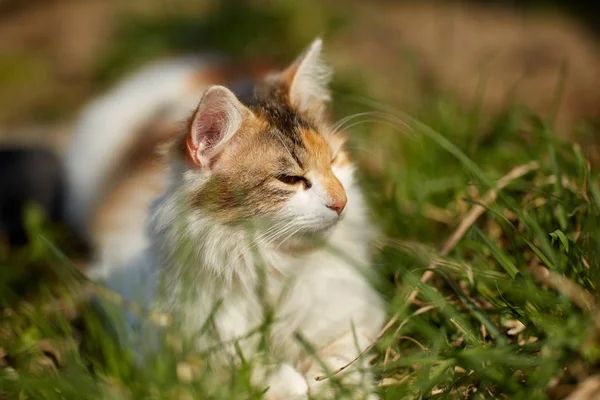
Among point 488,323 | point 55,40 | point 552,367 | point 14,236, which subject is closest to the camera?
point 552,367

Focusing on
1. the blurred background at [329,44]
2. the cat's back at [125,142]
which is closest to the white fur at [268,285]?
the cat's back at [125,142]

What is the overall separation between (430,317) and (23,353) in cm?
111

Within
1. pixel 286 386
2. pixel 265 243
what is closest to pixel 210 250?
pixel 265 243

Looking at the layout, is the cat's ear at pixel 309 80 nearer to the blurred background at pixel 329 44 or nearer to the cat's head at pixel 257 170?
the cat's head at pixel 257 170

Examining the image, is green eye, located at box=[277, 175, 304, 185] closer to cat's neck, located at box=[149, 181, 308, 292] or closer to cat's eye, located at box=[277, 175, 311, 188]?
cat's eye, located at box=[277, 175, 311, 188]

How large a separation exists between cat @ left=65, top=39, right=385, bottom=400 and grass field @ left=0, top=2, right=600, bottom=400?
11 centimetres

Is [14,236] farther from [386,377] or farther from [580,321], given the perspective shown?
[580,321]

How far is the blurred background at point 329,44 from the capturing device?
3.76m

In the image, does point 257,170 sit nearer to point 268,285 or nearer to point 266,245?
point 266,245

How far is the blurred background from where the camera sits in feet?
12.3

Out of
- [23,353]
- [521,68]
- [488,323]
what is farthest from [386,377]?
[521,68]

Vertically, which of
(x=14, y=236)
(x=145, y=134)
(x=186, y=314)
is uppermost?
(x=145, y=134)

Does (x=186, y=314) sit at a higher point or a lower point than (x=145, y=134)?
lower

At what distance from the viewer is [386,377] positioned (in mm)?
1704
